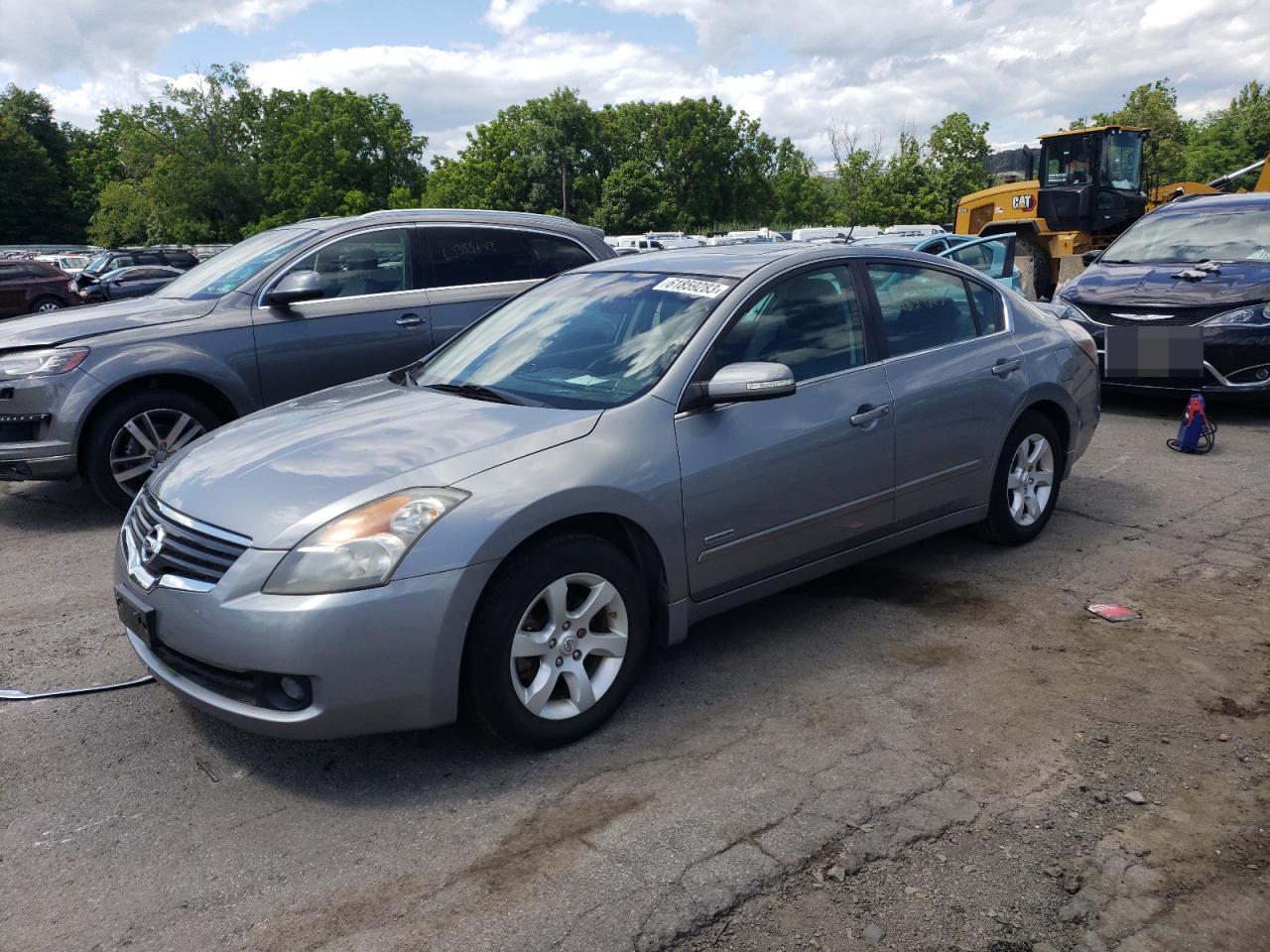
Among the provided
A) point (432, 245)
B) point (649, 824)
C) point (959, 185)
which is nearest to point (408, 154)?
point (959, 185)

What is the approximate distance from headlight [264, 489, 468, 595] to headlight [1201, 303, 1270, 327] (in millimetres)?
7103

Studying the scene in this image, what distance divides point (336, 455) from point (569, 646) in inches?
38.9

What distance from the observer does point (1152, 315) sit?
8234mm

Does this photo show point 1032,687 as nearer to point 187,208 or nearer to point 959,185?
point 959,185

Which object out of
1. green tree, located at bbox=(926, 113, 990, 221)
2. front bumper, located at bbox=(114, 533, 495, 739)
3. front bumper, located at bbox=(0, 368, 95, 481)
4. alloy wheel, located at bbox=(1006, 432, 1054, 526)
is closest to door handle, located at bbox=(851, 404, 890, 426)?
alloy wheel, located at bbox=(1006, 432, 1054, 526)

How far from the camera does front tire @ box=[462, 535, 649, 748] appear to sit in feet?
10.1

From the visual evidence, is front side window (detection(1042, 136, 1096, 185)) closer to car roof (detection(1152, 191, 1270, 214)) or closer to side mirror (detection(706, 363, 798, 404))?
car roof (detection(1152, 191, 1270, 214))

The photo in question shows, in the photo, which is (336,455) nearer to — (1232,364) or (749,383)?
(749,383)

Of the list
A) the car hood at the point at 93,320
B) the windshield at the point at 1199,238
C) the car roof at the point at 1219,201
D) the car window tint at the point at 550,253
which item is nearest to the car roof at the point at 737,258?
the car window tint at the point at 550,253

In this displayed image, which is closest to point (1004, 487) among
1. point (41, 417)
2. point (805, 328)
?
point (805, 328)

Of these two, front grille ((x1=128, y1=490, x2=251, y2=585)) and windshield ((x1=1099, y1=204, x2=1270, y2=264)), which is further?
windshield ((x1=1099, y1=204, x2=1270, y2=264))

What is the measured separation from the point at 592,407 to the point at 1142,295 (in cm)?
647

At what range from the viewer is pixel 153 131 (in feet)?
232

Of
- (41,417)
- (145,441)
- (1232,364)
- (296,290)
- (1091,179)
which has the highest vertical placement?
(1091,179)
